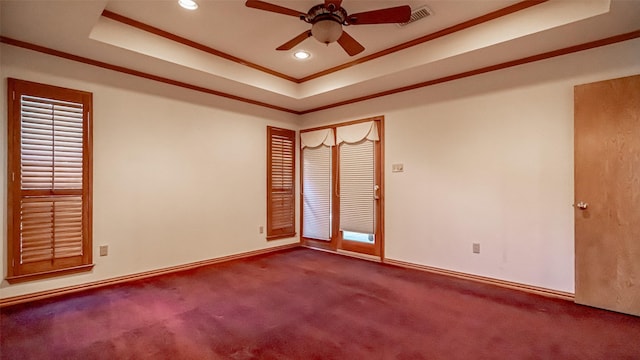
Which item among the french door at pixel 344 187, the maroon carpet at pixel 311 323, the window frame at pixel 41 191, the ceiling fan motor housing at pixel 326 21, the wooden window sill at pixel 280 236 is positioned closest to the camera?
the maroon carpet at pixel 311 323

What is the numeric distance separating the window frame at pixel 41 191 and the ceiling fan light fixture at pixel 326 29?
2606 mm

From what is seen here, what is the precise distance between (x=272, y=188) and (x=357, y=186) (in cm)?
146

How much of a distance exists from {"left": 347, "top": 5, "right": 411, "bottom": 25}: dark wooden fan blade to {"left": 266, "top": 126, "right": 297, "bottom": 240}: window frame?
291 centimetres

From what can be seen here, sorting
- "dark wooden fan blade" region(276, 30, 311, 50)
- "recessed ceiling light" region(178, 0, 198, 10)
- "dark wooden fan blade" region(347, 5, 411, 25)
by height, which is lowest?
"dark wooden fan blade" region(276, 30, 311, 50)

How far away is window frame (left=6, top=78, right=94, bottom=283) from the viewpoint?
280 centimetres

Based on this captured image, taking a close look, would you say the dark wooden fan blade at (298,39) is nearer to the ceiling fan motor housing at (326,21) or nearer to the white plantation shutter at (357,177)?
the ceiling fan motor housing at (326,21)

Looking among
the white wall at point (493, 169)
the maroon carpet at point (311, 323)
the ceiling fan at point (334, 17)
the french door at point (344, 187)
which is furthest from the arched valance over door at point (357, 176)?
the ceiling fan at point (334, 17)

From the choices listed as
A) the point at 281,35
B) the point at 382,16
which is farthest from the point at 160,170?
the point at 382,16

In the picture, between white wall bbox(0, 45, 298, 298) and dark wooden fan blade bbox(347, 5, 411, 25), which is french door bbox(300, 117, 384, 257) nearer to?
white wall bbox(0, 45, 298, 298)

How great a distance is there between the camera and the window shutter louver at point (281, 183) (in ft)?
16.8

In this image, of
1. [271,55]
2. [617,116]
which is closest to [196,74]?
[271,55]

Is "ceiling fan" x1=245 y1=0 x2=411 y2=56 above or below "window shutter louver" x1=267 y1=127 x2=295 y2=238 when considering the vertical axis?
above

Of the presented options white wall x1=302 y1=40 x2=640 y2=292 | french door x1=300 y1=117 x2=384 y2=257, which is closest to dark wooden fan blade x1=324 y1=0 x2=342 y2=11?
white wall x1=302 y1=40 x2=640 y2=292

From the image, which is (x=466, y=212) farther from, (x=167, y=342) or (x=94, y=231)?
(x=94, y=231)
